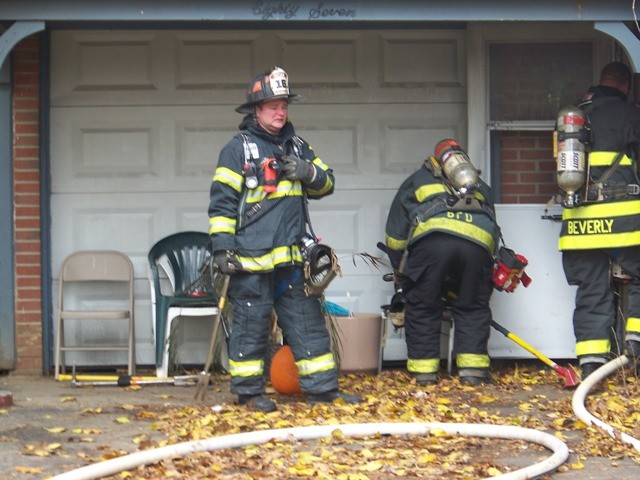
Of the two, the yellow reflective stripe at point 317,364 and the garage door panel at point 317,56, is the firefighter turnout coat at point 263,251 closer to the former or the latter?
the yellow reflective stripe at point 317,364

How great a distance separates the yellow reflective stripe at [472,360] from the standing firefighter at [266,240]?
1.09m

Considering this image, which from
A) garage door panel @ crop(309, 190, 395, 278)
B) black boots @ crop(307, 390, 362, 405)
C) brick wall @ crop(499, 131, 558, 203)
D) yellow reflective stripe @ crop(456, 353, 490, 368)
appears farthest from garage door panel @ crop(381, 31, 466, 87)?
black boots @ crop(307, 390, 362, 405)

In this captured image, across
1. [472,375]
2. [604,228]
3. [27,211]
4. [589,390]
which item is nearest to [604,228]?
[604,228]

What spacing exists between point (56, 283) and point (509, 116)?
3.57 metres

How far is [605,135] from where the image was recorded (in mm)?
7879

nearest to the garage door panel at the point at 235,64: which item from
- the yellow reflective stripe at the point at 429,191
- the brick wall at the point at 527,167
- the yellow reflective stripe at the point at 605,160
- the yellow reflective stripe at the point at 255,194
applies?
the brick wall at the point at 527,167

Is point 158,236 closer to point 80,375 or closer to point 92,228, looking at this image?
point 92,228

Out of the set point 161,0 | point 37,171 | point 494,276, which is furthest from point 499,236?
point 37,171

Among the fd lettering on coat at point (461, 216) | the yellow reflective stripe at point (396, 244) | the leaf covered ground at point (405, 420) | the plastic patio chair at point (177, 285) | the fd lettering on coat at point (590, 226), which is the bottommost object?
the leaf covered ground at point (405, 420)

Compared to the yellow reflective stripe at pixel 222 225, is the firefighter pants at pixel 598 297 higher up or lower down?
lower down

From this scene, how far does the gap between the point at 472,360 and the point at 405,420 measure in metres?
1.43

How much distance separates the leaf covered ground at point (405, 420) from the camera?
5703 millimetres

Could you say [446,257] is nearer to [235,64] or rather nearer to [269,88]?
[269,88]

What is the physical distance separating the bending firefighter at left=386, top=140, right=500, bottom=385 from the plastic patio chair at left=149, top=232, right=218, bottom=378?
140 centimetres
